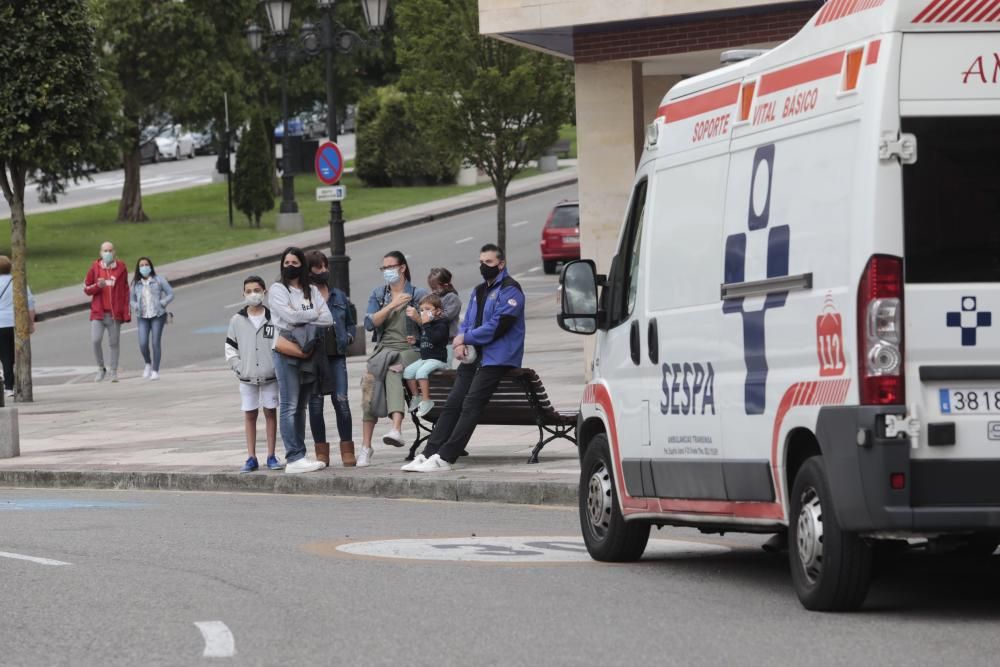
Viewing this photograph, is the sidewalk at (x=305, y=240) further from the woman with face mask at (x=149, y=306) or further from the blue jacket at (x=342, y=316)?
the blue jacket at (x=342, y=316)

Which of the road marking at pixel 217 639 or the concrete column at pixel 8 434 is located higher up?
the concrete column at pixel 8 434

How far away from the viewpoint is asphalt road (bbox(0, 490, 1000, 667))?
7.77 meters

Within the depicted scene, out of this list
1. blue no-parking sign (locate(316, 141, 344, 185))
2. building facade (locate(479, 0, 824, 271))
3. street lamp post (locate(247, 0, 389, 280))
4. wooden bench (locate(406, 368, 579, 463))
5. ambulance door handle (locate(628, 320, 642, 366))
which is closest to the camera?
ambulance door handle (locate(628, 320, 642, 366))

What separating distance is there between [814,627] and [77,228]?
47.9m

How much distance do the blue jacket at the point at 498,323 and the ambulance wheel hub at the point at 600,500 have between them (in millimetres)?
3995

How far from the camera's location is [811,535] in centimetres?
860

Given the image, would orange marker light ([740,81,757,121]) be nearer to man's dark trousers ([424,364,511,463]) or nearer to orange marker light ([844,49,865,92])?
orange marker light ([844,49,865,92])

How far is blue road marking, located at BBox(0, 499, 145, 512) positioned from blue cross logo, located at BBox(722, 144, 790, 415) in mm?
6864

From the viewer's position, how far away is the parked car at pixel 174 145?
83938 millimetres

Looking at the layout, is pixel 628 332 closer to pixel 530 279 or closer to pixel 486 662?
pixel 486 662

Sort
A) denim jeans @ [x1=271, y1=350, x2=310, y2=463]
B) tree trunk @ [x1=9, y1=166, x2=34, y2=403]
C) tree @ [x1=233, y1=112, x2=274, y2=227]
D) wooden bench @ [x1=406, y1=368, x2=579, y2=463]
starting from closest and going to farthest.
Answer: wooden bench @ [x1=406, y1=368, x2=579, y2=463], denim jeans @ [x1=271, y1=350, x2=310, y2=463], tree trunk @ [x1=9, y1=166, x2=34, y2=403], tree @ [x1=233, y1=112, x2=274, y2=227]

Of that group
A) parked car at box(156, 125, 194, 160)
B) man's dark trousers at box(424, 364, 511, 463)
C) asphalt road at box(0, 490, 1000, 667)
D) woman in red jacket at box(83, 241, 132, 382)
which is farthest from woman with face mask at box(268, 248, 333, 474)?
parked car at box(156, 125, 194, 160)

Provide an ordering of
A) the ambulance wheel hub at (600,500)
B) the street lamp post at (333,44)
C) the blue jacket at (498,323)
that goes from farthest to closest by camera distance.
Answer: the street lamp post at (333,44), the blue jacket at (498,323), the ambulance wheel hub at (600,500)

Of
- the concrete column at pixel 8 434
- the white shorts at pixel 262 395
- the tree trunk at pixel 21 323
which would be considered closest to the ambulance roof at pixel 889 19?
the white shorts at pixel 262 395
